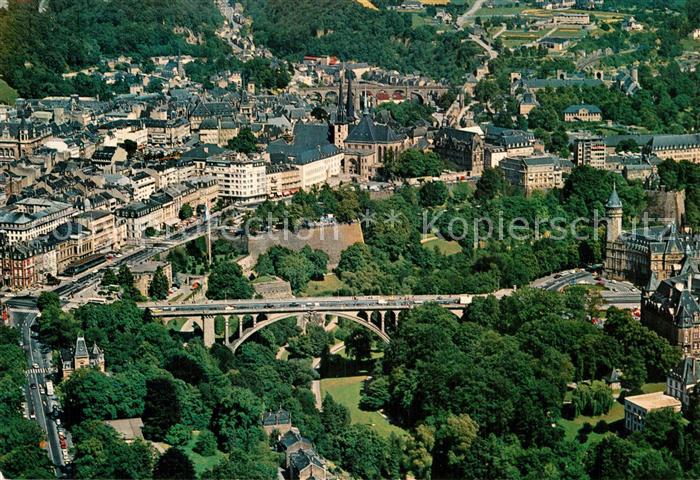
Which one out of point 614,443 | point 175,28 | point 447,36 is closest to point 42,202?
point 614,443

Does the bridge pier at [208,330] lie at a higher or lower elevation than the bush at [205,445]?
higher

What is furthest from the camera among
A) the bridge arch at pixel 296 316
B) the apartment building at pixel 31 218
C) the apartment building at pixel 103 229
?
the apartment building at pixel 103 229

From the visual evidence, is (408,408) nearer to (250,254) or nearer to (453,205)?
(250,254)

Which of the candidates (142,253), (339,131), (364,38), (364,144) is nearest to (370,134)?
(364,144)

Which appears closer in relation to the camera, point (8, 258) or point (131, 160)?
point (8, 258)

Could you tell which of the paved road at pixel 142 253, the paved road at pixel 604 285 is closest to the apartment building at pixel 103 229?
the paved road at pixel 142 253

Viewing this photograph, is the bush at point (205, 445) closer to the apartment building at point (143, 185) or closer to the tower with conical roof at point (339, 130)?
the apartment building at point (143, 185)

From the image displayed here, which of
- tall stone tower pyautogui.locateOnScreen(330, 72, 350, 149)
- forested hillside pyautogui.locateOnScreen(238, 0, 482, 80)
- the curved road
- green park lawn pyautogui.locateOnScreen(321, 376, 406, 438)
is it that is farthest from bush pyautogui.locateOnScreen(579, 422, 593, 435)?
the curved road
